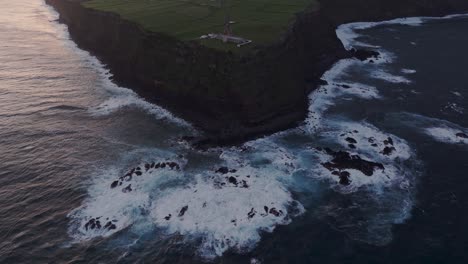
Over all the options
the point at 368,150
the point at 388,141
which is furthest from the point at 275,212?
the point at 388,141

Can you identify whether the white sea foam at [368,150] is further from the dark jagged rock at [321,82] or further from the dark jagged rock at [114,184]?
the dark jagged rock at [114,184]

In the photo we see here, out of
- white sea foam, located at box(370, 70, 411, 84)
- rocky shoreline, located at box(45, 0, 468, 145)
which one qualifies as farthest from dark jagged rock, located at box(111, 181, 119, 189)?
white sea foam, located at box(370, 70, 411, 84)

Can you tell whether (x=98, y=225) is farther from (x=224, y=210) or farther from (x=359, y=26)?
(x=359, y=26)

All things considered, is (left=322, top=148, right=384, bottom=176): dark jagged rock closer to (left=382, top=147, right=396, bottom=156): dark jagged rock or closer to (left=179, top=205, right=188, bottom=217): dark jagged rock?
(left=382, top=147, right=396, bottom=156): dark jagged rock

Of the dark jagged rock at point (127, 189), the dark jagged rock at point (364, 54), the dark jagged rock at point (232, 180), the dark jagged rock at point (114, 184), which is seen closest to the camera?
the dark jagged rock at point (127, 189)

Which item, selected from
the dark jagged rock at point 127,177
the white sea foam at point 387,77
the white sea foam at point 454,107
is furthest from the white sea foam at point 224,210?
the white sea foam at point 387,77

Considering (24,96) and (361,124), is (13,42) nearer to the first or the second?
(24,96)
